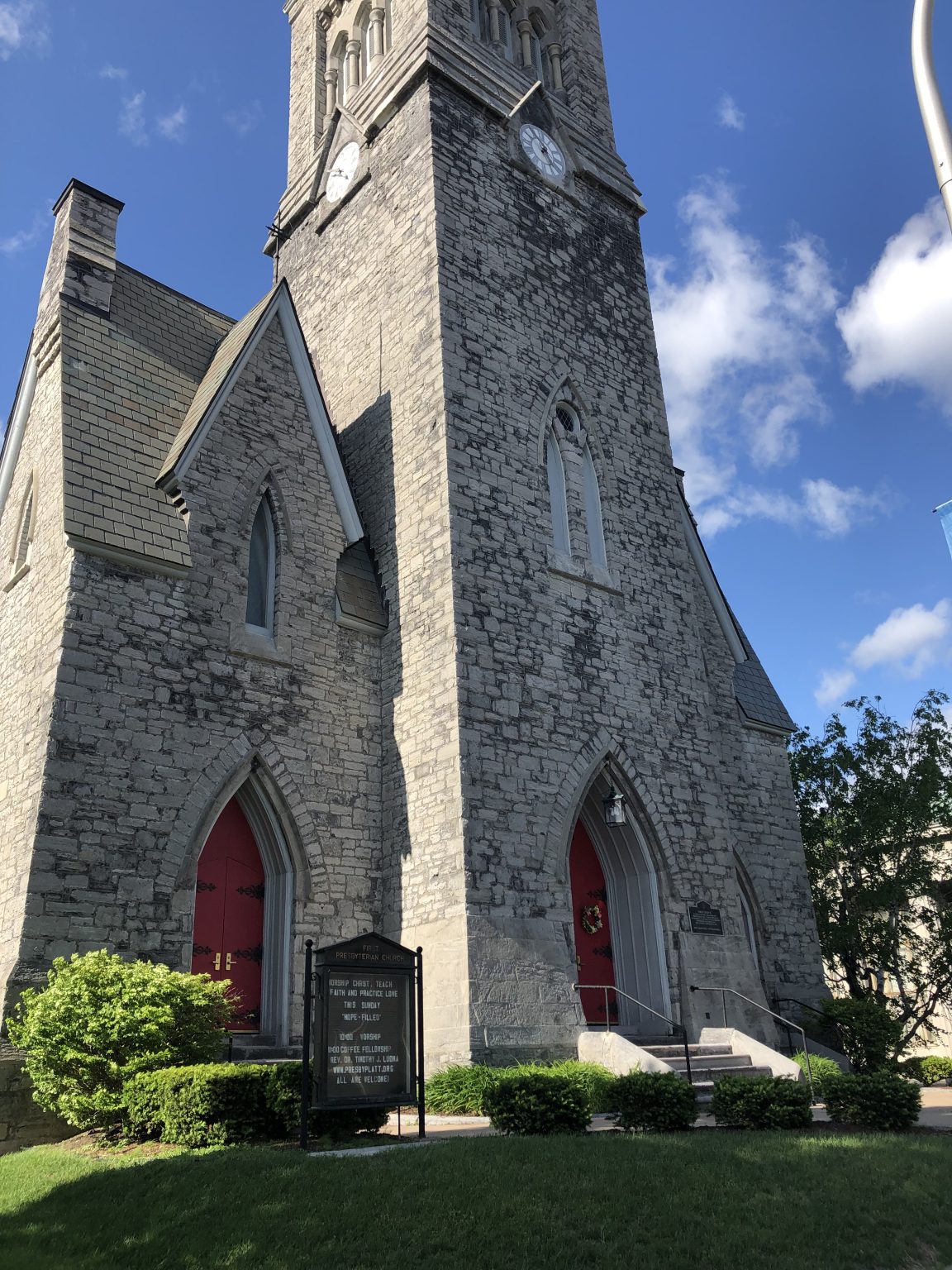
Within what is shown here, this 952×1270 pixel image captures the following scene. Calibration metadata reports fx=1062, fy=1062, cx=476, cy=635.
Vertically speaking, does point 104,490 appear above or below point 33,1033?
above

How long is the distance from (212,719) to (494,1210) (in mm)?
8486

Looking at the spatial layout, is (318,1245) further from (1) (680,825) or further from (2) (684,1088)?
(1) (680,825)

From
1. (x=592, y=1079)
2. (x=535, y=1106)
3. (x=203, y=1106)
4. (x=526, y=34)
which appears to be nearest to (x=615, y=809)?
(x=592, y=1079)

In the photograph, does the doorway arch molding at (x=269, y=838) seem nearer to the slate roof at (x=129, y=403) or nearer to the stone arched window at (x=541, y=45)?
the slate roof at (x=129, y=403)

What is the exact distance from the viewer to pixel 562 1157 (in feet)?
26.5

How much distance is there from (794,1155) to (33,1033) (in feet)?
23.3

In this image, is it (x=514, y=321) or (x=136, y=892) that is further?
(x=514, y=321)

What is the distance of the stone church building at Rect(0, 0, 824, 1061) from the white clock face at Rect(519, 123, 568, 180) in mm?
98

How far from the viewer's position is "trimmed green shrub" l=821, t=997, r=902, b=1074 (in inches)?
646

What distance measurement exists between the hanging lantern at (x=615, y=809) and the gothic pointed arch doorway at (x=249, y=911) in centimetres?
479

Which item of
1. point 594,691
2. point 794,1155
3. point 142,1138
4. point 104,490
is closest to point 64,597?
point 104,490

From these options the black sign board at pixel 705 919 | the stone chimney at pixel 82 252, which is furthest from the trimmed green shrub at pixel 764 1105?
the stone chimney at pixel 82 252

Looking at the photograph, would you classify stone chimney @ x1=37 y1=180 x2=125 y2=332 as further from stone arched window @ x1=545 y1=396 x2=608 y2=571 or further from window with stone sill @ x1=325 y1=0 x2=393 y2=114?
stone arched window @ x1=545 y1=396 x2=608 y2=571

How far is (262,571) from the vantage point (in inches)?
625
